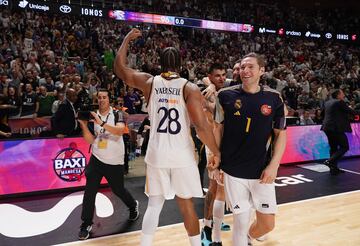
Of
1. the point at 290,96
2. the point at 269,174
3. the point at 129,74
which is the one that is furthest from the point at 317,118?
the point at 129,74

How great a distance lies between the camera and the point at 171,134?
2.92 metres

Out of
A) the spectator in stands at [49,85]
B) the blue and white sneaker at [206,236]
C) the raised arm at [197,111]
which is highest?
the spectator in stands at [49,85]

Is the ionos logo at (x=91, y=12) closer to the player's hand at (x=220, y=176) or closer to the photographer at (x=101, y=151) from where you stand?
the photographer at (x=101, y=151)

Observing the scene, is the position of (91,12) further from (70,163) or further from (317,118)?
(70,163)

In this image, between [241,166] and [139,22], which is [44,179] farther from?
[139,22]

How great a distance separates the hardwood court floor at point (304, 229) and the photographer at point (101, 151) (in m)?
0.35

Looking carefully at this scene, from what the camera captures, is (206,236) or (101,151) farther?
(101,151)

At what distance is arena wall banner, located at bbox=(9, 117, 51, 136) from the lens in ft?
24.4

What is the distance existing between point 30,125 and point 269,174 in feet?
19.6

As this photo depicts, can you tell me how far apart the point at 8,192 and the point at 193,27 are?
1282cm

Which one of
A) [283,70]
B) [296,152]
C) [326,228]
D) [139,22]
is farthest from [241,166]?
[139,22]

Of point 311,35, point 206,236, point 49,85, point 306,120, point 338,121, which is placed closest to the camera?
point 206,236

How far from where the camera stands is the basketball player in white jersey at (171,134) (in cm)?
288

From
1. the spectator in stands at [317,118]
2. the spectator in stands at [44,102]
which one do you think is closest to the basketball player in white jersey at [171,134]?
the spectator in stands at [44,102]
